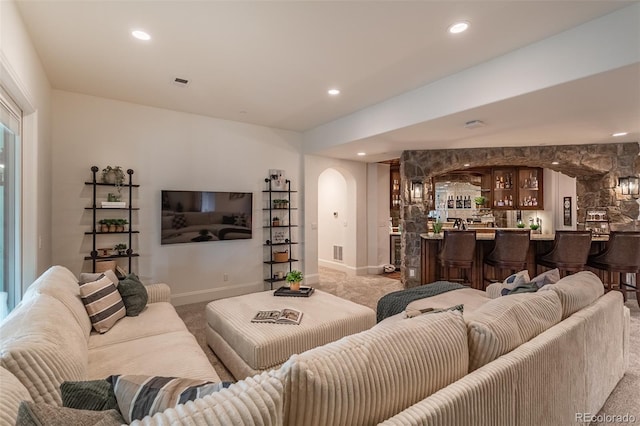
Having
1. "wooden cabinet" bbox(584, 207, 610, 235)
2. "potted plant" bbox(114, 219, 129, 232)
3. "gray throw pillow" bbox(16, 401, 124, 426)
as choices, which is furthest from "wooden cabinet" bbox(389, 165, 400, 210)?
"gray throw pillow" bbox(16, 401, 124, 426)

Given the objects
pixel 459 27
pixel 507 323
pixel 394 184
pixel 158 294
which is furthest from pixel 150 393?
pixel 394 184

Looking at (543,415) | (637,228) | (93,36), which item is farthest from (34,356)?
(637,228)

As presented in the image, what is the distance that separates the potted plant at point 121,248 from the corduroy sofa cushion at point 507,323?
406 cm

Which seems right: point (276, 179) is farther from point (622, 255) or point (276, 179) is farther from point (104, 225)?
point (622, 255)

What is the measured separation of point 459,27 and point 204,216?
3847 mm

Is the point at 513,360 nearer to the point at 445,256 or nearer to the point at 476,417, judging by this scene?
the point at 476,417

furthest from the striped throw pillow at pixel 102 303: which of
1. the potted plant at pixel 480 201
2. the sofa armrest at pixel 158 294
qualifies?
the potted plant at pixel 480 201

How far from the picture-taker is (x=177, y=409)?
2.53ft

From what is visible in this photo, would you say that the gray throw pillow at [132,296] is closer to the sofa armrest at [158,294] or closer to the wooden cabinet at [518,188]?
the sofa armrest at [158,294]

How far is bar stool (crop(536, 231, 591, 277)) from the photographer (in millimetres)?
4141

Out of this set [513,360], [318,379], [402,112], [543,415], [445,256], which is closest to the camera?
[318,379]

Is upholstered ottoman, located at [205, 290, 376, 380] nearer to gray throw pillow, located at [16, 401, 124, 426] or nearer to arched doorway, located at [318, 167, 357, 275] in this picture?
gray throw pillow, located at [16, 401, 124, 426]

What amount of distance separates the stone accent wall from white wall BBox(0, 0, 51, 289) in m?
4.72

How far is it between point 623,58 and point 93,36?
13.0 feet
